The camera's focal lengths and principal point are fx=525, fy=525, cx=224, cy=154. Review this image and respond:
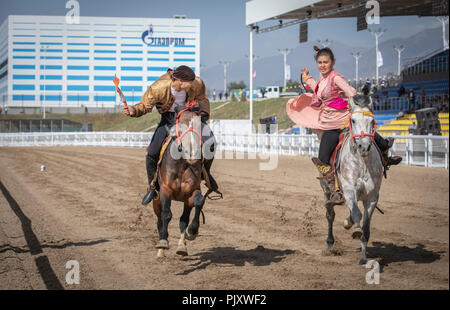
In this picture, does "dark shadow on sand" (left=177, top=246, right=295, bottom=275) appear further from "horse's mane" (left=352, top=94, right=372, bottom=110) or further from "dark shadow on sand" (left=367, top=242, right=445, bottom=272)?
"horse's mane" (left=352, top=94, right=372, bottom=110)

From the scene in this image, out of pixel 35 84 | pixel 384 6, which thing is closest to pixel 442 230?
pixel 384 6

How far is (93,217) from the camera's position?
10789 mm

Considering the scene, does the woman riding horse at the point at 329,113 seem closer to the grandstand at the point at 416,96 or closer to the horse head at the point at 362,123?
the horse head at the point at 362,123

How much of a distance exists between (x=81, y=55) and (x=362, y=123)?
61527 mm

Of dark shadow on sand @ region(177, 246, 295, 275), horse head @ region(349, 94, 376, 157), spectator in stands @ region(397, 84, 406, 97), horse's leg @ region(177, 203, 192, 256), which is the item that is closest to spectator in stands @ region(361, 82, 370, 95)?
horse head @ region(349, 94, 376, 157)

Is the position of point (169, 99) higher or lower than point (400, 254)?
higher

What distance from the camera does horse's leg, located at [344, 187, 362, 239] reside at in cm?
647

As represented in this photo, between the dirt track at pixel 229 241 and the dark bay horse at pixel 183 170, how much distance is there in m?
0.55

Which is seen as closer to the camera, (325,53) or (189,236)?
(189,236)

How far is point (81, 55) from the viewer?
63688 mm

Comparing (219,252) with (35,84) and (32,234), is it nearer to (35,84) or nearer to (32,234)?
(32,234)

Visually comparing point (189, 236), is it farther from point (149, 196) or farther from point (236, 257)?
point (236, 257)

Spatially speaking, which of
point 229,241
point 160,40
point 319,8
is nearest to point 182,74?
point 229,241

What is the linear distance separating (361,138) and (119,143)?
A: 141 feet
